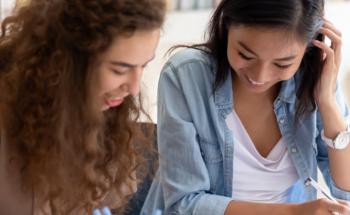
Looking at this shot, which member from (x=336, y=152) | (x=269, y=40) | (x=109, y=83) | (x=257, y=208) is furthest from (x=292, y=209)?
(x=109, y=83)

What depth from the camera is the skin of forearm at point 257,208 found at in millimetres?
1109

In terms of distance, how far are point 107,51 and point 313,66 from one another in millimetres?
571

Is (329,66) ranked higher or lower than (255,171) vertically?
higher

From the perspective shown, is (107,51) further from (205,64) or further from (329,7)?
(329,7)

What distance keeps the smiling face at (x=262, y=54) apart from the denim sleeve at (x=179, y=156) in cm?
15

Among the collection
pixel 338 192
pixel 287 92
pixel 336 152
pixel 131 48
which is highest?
pixel 131 48

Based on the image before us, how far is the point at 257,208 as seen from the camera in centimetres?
113

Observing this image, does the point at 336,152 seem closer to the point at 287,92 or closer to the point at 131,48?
the point at 287,92

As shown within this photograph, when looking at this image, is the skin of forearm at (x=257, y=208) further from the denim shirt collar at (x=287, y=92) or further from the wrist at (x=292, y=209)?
the denim shirt collar at (x=287, y=92)

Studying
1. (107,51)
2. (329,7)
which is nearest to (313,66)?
(107,51)

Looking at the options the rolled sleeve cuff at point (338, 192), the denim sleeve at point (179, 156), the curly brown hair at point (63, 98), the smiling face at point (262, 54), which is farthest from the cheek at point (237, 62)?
the rolled sleeve cuff at point (338, 192)

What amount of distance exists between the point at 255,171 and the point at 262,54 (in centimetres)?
28

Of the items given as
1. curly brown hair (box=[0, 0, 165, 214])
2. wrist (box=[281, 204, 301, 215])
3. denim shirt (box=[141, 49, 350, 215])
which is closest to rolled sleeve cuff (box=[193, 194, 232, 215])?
denim shirt (box=[141, 49, 350, 215])

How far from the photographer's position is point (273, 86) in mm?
1291
